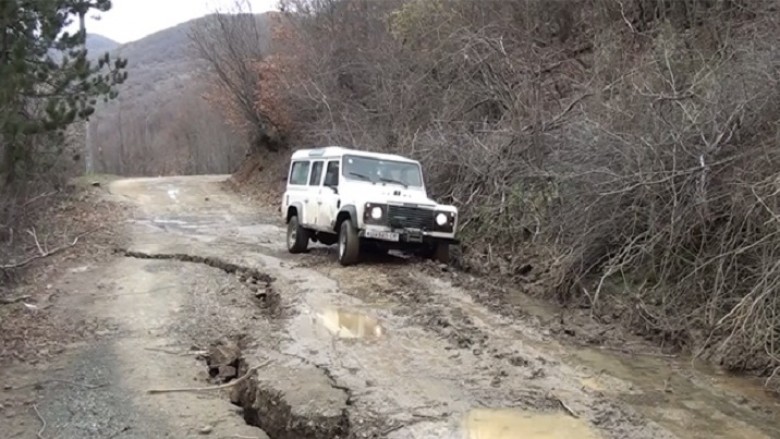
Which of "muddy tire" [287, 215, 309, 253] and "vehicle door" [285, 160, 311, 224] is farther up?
"vehicle door" [285, 160, 311, 224]

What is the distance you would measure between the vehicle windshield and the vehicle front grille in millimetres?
1252

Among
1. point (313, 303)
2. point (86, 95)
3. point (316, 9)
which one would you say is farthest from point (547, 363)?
point (316, 9)

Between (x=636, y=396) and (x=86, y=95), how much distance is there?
1310 centimetres

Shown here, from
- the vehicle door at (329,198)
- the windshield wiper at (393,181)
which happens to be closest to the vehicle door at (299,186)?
the vehicle door at (329,198)

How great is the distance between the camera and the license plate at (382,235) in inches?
428

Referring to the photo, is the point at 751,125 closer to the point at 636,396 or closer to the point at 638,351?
the point at 638,351

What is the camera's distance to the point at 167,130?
69.2 metres

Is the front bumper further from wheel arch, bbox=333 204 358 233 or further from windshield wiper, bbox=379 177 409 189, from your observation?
windshield wiper, bbox=379 177 409 189

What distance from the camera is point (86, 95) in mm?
15094

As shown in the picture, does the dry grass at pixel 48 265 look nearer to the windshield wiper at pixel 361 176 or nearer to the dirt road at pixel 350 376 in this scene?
the dirt road at pixel 350 376

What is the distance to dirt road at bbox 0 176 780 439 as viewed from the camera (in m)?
5.23

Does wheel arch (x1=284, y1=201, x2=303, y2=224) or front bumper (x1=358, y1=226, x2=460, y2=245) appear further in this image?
wheel arch (x1=284, y1=201, x2=303, y2=224)

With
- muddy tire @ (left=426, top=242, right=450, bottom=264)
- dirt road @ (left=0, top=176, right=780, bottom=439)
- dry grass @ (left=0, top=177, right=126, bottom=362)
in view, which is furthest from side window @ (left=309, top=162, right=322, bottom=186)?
dry grass @ (left=0, top=177, right=126, bottom=362)

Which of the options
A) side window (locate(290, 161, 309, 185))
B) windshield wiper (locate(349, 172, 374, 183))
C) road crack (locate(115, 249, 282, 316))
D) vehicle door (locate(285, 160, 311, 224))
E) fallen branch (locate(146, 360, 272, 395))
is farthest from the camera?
side window (locate(290, 161, 309, 185))
